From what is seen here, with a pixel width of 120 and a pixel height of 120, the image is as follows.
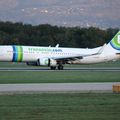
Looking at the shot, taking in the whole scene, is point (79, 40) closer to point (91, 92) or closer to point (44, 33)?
point (44, 33)

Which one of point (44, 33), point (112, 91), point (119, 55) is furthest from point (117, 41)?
point (44, 33)

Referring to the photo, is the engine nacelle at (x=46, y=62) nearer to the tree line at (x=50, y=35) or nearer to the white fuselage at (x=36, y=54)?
the white fuselage at (x=36, y=54)

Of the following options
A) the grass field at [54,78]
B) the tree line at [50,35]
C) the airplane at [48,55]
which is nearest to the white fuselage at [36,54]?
the airplane at [48,55]

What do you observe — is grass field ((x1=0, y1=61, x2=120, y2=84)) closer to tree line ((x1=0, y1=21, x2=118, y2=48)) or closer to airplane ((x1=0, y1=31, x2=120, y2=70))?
airplane ((x1=0, y1=31, x2=120, y2=70))

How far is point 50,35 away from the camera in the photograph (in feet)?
486

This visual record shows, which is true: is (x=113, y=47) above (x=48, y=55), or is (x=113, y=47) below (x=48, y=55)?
above
